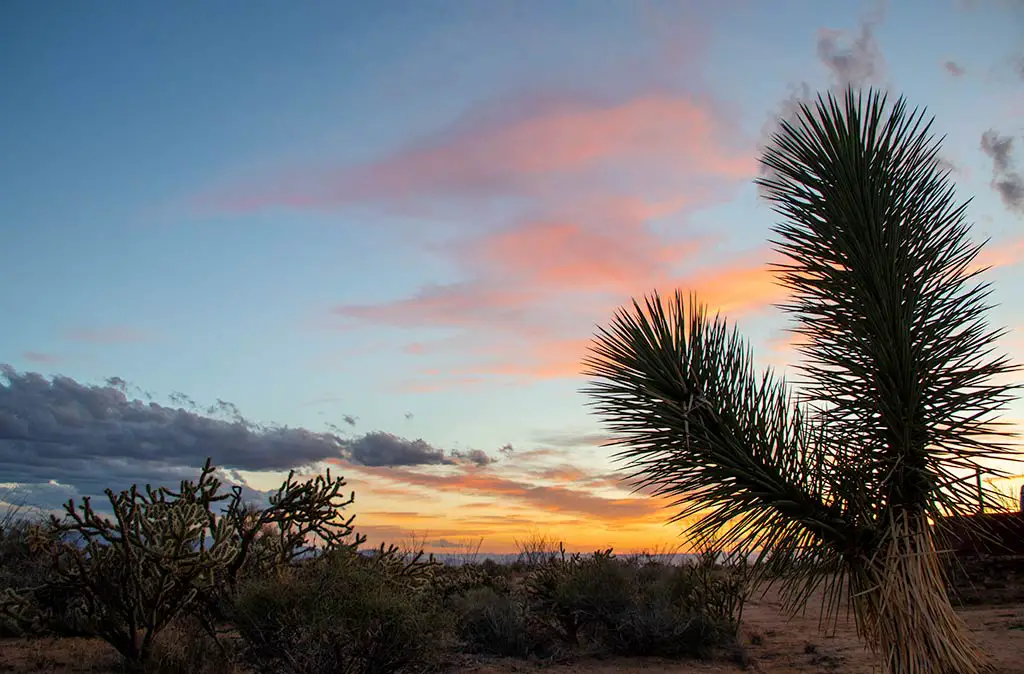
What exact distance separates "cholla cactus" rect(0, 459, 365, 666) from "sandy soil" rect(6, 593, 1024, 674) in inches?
25.8

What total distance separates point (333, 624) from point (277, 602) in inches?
23.0

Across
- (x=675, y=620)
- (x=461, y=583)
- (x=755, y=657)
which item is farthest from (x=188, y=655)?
(x=755, y=657)

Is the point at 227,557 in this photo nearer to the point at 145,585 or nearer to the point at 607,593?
the point at 145,585

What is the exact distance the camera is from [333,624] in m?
6.91

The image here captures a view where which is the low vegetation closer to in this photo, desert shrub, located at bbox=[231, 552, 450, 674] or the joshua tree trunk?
desert shrub, located at bbox=[231, 552, 450, 674]

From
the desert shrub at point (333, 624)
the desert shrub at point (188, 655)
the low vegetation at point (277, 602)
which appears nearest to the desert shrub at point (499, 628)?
the low vegetation at point (277, 602)

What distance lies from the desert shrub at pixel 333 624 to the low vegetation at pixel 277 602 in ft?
0.04

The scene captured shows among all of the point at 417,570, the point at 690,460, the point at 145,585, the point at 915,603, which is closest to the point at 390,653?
the point at 417,570

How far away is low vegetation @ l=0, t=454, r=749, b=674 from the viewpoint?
7.04m

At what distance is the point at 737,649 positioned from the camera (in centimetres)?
995

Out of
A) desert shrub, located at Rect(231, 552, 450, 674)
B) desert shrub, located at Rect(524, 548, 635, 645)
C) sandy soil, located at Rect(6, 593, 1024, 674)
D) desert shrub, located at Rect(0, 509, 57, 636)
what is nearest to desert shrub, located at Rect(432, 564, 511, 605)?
desert shrub, located at Rect(524, 548, 635, 645)

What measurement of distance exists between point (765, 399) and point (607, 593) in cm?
473

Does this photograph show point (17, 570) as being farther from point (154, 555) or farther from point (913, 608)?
point (913, 608)

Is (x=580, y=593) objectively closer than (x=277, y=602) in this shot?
No
